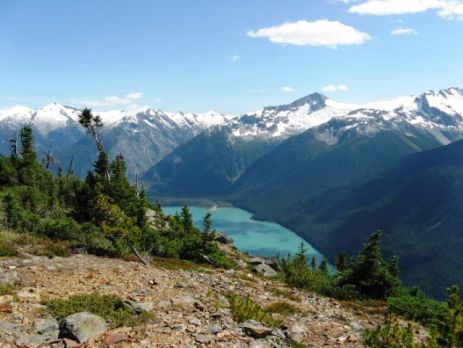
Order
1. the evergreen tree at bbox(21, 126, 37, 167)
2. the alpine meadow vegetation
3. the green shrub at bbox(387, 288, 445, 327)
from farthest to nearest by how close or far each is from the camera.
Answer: the evergreen tree at bbox(21, 126, 37, 167) < the alpine meadow vegetation < the green shrub at bbox(387, 288, 445, 327)

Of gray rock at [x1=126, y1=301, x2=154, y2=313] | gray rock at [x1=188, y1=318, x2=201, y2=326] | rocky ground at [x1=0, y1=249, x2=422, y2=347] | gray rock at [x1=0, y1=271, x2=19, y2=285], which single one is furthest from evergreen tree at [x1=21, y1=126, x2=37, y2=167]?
gray rock at [x1=188, y1=318, x2=201, y2=326]

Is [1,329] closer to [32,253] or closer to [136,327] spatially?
[136,327]

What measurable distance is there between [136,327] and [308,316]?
32.6 feet

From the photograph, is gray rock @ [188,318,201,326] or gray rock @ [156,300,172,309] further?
gray rock @ [156,300,172,309]

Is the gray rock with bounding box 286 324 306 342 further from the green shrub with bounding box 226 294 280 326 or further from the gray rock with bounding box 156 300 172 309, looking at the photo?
the gray rock with bounding box 156 300 172 309

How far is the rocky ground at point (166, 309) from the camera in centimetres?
1590

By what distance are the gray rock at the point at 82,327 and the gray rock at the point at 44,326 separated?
38 cm

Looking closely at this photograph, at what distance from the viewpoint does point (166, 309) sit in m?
19.2

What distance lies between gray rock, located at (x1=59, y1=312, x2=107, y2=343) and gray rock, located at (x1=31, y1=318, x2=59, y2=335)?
38cm

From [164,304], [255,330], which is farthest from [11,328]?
[255,330]

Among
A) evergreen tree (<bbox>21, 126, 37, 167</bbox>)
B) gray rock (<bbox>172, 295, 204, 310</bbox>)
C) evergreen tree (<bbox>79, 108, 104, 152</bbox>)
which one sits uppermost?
evergreen tree (<bbox>79, 108, 104, 152</bbox>)

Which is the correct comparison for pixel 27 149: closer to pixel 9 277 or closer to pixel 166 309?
pixel 9 277

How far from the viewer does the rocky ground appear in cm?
1590

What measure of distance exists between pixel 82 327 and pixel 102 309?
7.44 ft
